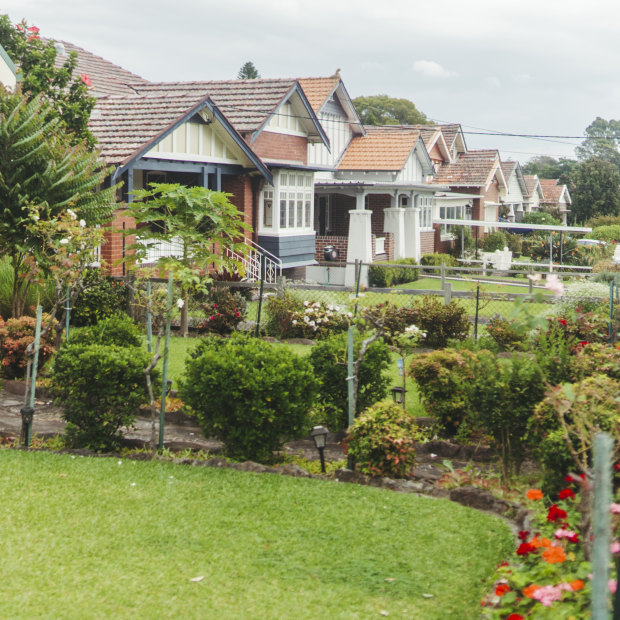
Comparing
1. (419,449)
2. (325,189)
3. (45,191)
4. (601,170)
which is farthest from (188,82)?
(601,170)

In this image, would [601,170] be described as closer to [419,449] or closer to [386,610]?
[419,449]

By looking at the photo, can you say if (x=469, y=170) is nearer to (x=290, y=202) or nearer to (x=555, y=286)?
(x=290, y=202)

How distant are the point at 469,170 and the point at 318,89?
1847cm

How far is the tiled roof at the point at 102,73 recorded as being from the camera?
27.9 metres

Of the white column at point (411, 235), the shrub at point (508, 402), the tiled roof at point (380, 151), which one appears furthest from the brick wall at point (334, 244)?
the shrub at point (508, 402)

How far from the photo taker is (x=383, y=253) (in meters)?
35.3

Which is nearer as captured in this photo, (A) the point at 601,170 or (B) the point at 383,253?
(B) the point at 383,253

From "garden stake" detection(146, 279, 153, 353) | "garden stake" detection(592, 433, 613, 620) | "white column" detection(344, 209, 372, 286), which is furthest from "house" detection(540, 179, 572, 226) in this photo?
"garden stake" detection(592, 433, 613, 620)

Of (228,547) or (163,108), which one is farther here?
(163,108)

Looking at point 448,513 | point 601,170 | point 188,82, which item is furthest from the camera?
point 601,170

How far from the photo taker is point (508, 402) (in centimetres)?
809

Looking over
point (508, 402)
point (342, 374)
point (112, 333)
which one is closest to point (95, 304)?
point (112, 333)

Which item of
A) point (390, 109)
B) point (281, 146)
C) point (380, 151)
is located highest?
point (390, 109)

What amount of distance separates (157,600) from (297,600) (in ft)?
3.04
